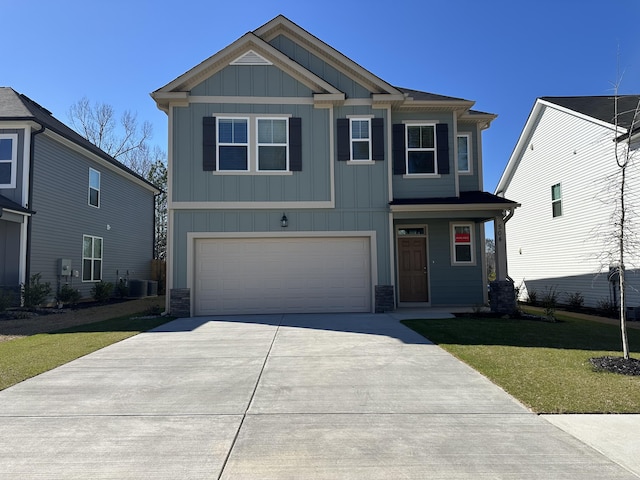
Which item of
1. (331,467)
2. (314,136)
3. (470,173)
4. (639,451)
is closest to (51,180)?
(314,136)

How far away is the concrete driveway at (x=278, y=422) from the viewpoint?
3.03 metres

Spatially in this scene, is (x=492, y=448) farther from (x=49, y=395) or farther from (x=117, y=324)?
(x=117, y=324)

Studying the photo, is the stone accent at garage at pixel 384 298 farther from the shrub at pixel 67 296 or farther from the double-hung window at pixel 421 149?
the shrub at pixel 67 296

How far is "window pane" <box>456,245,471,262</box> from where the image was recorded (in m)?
12.7

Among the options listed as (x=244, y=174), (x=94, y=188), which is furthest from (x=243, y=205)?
(x=94, y=188)

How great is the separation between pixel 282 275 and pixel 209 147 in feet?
12.7

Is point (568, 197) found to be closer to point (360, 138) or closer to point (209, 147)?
point (360, 138)

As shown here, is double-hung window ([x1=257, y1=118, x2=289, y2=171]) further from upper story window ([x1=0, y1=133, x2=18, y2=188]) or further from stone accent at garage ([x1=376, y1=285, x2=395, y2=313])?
upper story window ([x1=0, y1=133, x2=18, y2=188])

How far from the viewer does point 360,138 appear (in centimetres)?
1188

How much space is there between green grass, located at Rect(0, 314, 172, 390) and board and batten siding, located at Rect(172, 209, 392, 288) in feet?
6.76

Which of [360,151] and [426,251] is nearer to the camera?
[360,151]

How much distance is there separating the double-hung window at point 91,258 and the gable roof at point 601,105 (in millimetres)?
17785

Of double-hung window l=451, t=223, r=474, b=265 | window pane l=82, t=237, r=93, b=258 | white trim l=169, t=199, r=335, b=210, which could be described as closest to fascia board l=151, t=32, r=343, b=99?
white trim l=169, t=199, r=335, b=210

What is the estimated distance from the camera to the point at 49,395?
4617 mm
